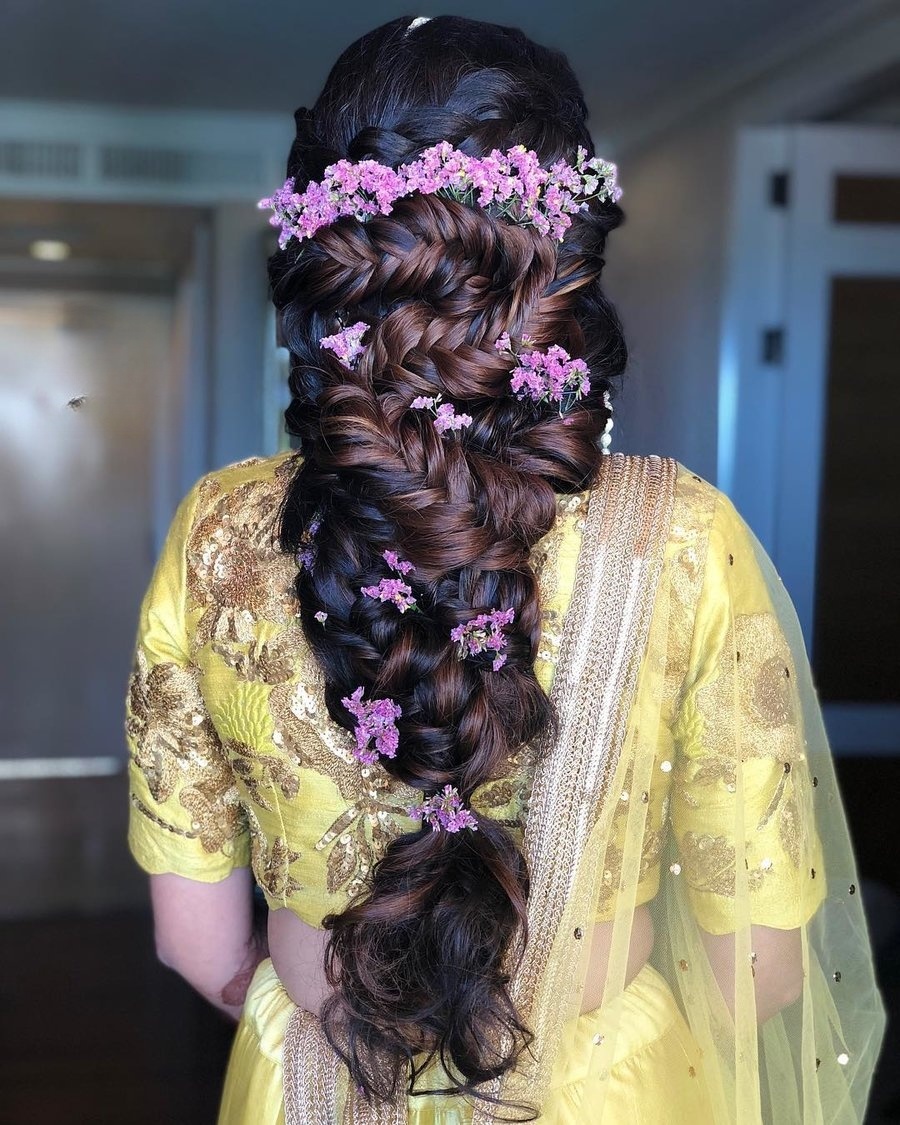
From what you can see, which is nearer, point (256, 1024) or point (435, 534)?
point (435, 534)

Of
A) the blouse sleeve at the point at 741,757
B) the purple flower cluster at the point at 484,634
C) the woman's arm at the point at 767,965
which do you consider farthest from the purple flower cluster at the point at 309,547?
the woman's arm at the point at 767,965

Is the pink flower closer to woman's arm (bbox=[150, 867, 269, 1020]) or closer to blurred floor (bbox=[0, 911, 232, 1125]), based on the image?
woman's arm (bbox=[150, 867, 269, 1020])

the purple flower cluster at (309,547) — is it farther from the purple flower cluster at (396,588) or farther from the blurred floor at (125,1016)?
the blurred floor at (125,1016)

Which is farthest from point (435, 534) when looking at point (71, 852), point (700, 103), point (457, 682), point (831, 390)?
point (71, 852)

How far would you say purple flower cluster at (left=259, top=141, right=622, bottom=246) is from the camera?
2.15 ft

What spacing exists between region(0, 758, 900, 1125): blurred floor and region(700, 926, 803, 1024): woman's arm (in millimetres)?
1431

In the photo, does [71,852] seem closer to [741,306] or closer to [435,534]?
[741,306]

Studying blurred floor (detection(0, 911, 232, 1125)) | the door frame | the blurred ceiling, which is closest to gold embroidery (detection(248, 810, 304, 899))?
blurred floor (detection(0, 911, 232, 1125))

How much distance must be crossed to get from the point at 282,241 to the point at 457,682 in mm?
297

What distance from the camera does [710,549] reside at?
71 cm

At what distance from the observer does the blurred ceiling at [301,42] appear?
2.64 meters

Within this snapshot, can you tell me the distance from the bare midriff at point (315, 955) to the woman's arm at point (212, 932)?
0.07 meters

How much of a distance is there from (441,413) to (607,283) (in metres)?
3.36

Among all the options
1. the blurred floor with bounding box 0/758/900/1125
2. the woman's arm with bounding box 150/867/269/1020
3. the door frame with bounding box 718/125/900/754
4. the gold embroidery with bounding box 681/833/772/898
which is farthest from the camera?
the door frame with bounding box 718/125/900/754
